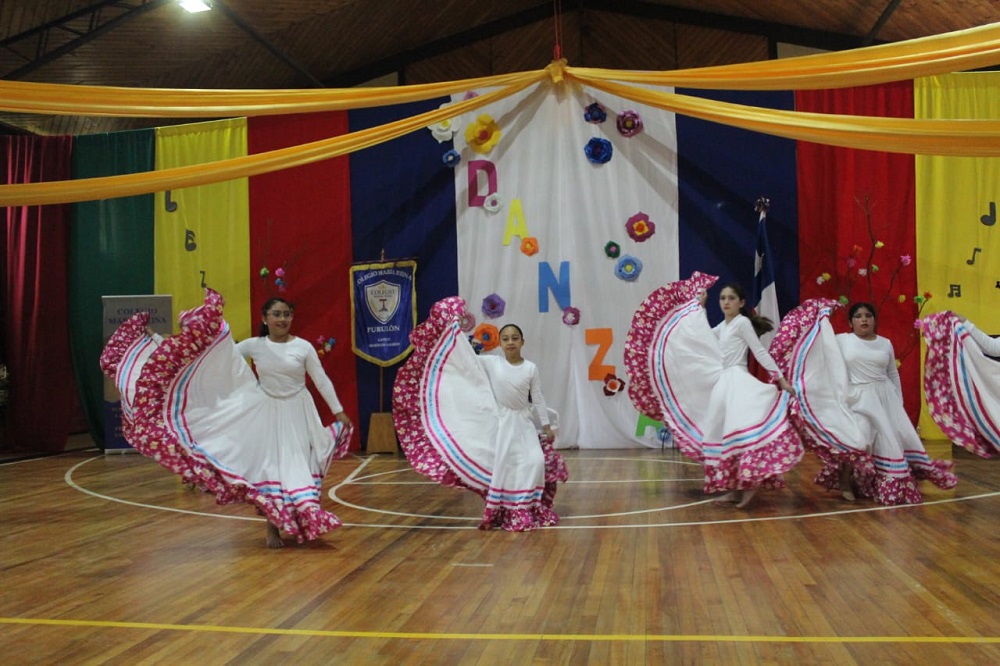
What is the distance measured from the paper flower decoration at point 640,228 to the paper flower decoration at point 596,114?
0.98 metres

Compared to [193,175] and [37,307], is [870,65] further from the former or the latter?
[37,307]

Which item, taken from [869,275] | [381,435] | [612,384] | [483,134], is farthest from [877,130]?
[381,435]

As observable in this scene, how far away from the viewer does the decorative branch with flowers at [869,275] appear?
8281 millimetres

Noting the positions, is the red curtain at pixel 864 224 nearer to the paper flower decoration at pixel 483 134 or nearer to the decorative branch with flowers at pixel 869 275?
the decorative branch with flowers at pixel 869 275

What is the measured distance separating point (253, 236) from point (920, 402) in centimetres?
648

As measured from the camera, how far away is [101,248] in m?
9.88

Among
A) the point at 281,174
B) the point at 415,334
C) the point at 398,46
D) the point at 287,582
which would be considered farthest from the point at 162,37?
the point at 287,582

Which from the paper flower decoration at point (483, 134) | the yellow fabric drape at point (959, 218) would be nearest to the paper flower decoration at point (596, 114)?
the paper flower decoration at point (483, 134)

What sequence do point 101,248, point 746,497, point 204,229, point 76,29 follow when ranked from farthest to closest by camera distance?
point 101,248 → point 204,229 → point 76,29 → point 746,497

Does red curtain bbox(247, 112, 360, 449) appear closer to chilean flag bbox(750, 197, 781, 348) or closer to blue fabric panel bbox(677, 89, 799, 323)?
blue fabric panel bbox(677, 89, 799, 323)

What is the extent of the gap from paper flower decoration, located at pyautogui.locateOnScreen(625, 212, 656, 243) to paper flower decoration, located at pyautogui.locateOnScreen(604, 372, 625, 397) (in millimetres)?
1295

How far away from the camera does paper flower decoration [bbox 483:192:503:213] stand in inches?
357

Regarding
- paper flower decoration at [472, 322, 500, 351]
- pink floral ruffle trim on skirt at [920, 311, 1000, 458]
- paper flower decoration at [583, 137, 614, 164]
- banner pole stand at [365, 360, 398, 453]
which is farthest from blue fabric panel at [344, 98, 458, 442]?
pink floral ruffle trim on skirt at [920, 311, 1000, 458]

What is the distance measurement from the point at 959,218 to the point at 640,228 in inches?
109
